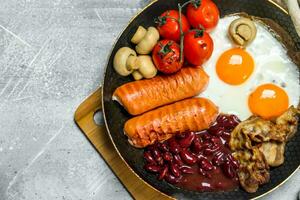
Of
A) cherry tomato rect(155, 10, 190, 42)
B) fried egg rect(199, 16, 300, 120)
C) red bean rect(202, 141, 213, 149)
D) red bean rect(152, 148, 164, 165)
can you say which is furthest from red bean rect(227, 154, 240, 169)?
cherry tomato rect(155, 10, 190, 42)

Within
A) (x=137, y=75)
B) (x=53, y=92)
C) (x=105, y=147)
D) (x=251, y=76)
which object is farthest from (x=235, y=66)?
(x=53, y=92)

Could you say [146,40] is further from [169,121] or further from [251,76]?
[251,76]

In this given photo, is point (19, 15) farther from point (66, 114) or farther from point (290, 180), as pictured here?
point (290, 180)

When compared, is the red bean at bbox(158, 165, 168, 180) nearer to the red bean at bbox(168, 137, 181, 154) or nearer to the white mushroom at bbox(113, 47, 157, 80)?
the red bean at bbox(168, 137, 181, 154)

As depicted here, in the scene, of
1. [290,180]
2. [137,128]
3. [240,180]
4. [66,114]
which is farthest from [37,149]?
[290,180]

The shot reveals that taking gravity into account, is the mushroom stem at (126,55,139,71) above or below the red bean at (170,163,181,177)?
above

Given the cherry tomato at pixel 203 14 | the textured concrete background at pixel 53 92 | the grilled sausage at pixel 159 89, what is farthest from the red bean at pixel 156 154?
the cherry tomato at pixel 203 14
